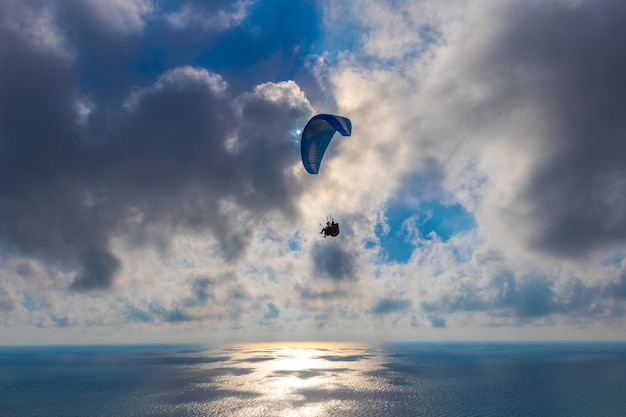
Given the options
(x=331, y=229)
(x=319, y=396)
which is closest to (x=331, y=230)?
(x=331, y=229)

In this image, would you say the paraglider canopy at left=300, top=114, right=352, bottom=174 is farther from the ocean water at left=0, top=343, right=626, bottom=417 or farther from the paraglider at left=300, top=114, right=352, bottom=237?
the ocean water at left=0, top=343, right=626, bottom=417

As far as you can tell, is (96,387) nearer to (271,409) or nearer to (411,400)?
(271,409)

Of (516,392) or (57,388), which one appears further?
(57,388)

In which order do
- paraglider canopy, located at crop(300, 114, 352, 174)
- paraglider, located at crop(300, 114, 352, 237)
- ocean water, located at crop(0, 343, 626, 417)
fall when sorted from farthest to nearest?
ocean water, located at crop(0, 343, 626, 417), paraglider canopy, located at crop(300, 114, 352, 174), paraglider, located at crop(300, 114, 352, 237)

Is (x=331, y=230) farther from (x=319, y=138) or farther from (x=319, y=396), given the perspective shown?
(x=319, y=396)

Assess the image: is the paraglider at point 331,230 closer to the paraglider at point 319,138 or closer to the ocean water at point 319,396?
the paraglider at point 319,138

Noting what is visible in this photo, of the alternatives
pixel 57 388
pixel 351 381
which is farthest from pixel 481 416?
pixel 57 388

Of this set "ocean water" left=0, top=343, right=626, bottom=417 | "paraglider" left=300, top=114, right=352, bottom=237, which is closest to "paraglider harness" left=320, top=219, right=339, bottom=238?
"paraglider" left=300, top=114, right=352, bottom=237

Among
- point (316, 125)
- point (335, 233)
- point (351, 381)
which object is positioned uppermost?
point (316, 125)
